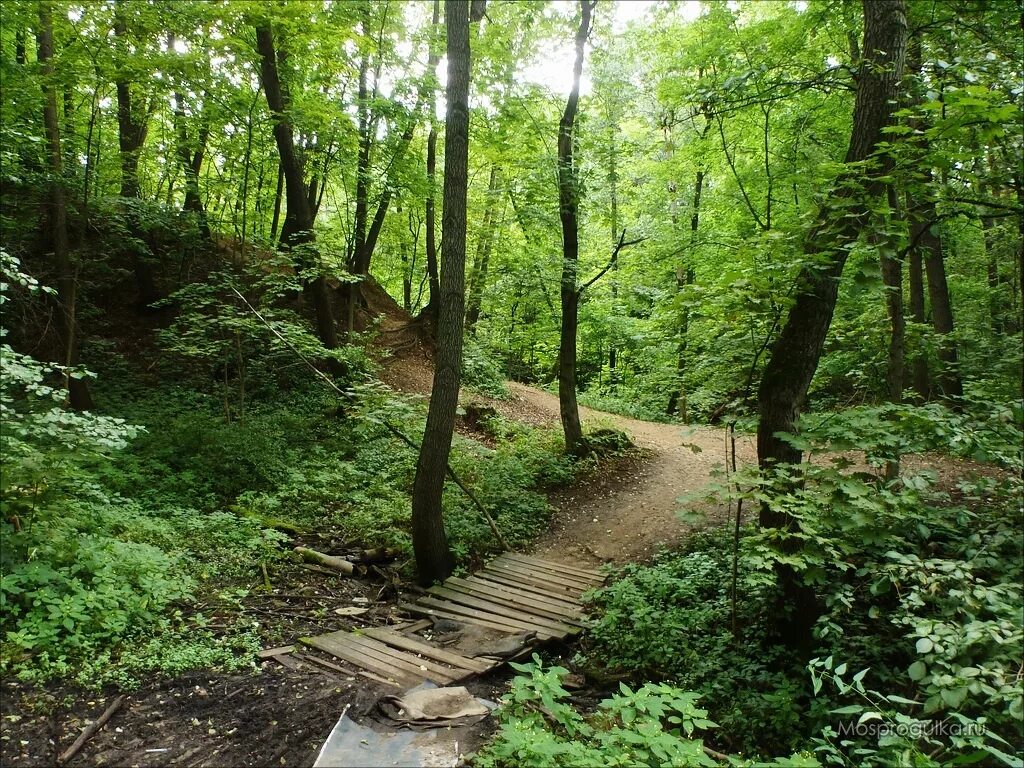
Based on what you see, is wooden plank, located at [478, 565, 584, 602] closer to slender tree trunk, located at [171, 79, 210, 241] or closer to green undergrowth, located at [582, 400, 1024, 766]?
green undergrowth, located at [582, 400, 1024, 766]

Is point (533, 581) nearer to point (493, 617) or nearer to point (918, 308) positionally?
point (493, 617)

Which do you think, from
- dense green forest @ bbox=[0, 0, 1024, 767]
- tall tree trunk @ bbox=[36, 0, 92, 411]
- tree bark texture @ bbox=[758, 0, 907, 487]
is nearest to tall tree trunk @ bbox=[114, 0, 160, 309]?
dense green forest @ bbox=[0, 0, 1024, 767]

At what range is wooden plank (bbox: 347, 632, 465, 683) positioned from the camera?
491cm

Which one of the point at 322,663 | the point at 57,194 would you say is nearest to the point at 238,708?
the point at 322,663

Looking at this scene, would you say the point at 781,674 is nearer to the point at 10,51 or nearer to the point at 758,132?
the point at 758,132

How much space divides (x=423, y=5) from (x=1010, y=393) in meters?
18.8

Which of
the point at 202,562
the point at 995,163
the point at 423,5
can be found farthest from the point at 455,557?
the point at 423,5

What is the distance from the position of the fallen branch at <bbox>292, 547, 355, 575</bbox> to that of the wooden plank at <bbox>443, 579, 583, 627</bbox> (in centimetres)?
131

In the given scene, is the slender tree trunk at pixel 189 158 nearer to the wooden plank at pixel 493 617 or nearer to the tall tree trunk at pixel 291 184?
the tall tree trunk at pixel 291 184

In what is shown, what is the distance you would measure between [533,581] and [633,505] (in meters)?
3.29

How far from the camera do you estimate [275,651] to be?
16.4 feet

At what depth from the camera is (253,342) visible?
12812 millimetres

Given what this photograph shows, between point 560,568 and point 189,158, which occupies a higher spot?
point 189,158

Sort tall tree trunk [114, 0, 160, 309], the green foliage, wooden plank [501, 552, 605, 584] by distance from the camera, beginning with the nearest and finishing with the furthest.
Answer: wooden plank [501, 552, 605, 584] → tall tree trunk [114, 0, 160, 309] → the green foliage
